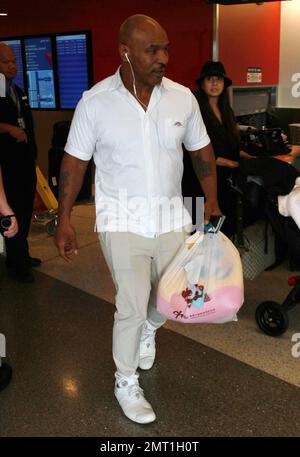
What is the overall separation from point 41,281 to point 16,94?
138 cm

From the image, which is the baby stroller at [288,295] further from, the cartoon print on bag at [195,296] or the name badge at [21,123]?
the name badge at [21,123]

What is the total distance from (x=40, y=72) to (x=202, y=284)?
4.93 meters

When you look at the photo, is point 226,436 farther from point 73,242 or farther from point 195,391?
point 73,242

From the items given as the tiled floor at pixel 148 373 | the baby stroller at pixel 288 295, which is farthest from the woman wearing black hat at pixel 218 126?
the tiled floor at pixel 148 373

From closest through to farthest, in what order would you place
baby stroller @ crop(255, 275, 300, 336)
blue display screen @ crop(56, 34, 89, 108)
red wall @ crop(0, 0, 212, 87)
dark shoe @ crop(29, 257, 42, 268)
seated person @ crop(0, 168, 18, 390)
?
seated person @ crop(0, 168, 18, 390)
baby stroller @ crop(255, 275, 300, 336)
dark shoe @ crop(29, 257, 42, 268)
red wall @ crop(0, 0, 212, 87)
blue display screen @ crop(56, 34, 89, 108)

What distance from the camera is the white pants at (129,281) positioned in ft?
6.83

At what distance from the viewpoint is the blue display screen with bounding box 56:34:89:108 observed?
568 cm

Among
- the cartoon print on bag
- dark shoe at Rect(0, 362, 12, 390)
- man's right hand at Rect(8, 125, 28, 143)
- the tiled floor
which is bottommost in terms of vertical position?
the tiled floor

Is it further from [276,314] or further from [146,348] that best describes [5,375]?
[276,314]

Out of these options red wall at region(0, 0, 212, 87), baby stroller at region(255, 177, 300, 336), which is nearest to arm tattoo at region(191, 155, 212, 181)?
baby stroller at region(255, 177, 300, 336)

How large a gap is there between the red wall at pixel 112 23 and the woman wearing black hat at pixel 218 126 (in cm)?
121

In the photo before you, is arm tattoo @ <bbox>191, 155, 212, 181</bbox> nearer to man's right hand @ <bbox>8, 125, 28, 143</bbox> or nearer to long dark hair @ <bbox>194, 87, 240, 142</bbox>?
long dark hair @ <bbox>194, 87, 240, 142</bbox>

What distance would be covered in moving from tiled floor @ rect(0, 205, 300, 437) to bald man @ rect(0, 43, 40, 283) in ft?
1.10

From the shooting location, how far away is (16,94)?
368cm
